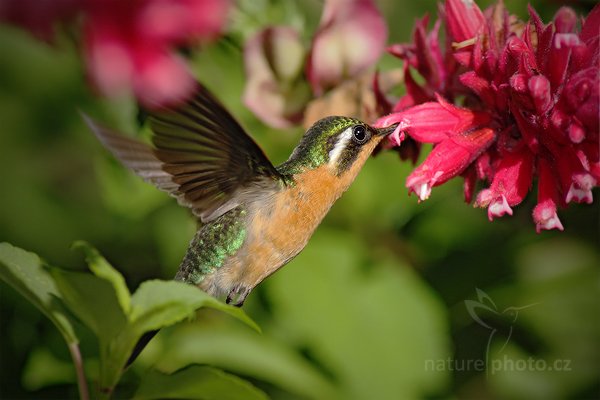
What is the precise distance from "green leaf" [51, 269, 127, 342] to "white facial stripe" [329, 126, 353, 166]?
1.27ft

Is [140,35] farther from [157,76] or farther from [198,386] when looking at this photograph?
[198,386]

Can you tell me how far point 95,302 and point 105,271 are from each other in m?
0.14

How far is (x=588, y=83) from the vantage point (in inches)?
42.5

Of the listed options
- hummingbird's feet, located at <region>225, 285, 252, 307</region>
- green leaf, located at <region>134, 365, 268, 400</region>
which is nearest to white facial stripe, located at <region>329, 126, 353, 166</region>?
hummingbird's feet, located at <region>225, 285, 252, 307</region>

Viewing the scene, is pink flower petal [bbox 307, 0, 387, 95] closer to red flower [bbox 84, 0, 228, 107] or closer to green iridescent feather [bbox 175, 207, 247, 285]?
green iridescent feather [bbox 175, 207, 247, 285]

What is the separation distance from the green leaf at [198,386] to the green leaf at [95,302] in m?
0.09

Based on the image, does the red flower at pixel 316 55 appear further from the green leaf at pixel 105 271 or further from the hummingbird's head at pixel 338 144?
the green leaf at pixel 105 271

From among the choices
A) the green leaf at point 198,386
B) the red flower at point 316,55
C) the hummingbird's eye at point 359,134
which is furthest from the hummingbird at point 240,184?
the red flower at point 316,55

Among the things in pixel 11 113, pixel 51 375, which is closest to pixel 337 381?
pixel 51 375

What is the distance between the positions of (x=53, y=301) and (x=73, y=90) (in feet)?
2.85

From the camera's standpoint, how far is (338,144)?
1269 millimetres

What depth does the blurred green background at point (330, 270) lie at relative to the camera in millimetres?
1600

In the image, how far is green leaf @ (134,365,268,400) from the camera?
1.05m

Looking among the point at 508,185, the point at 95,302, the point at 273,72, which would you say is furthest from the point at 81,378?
the point at 273,72
